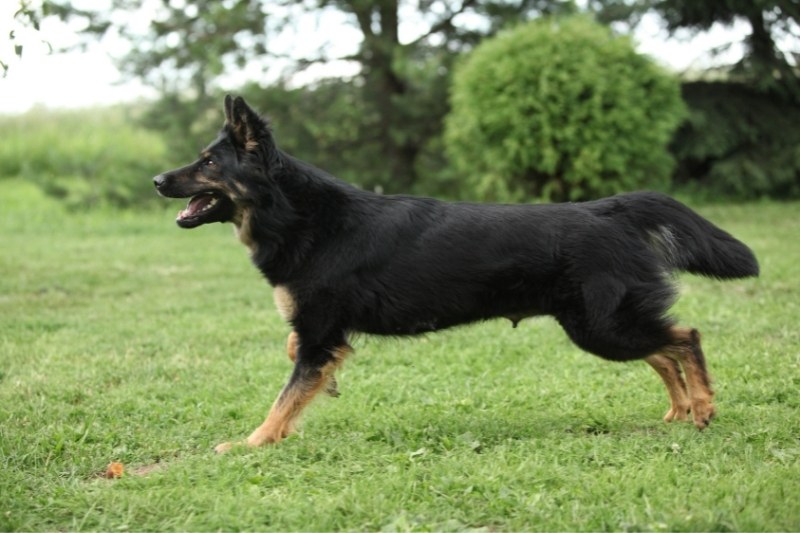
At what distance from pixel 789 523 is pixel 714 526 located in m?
0.30

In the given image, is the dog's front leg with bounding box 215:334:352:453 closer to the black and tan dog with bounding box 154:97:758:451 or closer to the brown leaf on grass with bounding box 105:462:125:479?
the black and tan dog with bounding box 154:97:758:451

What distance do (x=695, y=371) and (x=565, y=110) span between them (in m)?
9.29

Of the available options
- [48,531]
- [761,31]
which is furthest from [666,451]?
[761,31]

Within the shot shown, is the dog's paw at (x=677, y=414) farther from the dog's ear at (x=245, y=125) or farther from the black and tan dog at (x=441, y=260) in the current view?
the dog's ear at (x=245, y=125)

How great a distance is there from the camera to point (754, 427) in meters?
4.56

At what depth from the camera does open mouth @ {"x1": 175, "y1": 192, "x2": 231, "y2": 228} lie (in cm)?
491

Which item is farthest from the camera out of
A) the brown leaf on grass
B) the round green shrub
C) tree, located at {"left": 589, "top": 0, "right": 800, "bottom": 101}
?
tree, located at {"left": 589, "top": 0, "right": 800, "bottom": 101}

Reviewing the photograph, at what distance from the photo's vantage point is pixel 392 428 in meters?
4.84

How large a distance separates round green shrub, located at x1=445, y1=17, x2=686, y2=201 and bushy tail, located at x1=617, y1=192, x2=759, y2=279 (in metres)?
8.71

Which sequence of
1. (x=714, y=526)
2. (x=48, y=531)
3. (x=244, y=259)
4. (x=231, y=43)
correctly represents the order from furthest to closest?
(x=231, y=43)
(x=244, y=259)
(x=48, y=531)
(x=714, y=526)

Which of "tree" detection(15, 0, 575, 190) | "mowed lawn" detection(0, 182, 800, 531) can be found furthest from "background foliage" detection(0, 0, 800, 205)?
"mowed lawn" detection(0, 182, 800, 531)

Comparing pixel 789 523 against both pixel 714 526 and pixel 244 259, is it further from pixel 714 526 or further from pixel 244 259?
pixel 244 259

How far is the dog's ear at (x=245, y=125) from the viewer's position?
187 inches

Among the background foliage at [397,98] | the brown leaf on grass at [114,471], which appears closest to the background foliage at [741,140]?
the background foliage at [397,98]
